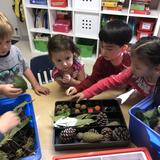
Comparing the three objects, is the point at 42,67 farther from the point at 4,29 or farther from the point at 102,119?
the point at 102,119

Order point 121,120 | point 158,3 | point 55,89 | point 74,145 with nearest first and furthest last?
point 74,145
point 121,120
point 55,89
point 158,3

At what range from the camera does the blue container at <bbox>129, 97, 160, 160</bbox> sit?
2.21 feet

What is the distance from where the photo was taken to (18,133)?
0.76 meters

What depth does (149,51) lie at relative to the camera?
872mm

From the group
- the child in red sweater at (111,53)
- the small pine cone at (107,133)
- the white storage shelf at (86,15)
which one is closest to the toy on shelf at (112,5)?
the white storage shelf at (86,15)

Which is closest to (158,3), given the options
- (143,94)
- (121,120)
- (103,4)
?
(103,4)

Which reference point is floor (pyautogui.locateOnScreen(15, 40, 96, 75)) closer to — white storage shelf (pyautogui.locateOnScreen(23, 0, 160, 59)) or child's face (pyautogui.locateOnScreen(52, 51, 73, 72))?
white storage shelf (pyautogui.locateOnScreen(23, 0, 160, 59))

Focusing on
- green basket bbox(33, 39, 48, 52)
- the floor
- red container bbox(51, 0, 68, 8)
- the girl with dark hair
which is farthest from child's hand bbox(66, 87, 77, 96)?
green basket bbox(33, 39, 48, 52)

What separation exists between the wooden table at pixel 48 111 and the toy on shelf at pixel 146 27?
1598mm

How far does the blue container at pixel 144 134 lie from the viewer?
2.21 feet

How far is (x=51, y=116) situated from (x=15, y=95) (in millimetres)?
186

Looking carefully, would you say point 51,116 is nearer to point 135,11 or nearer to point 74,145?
point 74,145

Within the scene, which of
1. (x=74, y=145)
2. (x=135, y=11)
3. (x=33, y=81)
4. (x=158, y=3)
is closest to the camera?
(x=74, y=145)

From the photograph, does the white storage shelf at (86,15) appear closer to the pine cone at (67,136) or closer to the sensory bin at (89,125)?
the sensory bin at (89,125)
